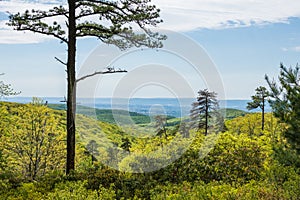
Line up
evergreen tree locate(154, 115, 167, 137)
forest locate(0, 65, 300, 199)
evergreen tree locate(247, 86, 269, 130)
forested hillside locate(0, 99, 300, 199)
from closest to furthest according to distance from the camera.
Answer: forested hillside locate(0, 99, 300, 199) → forest locate(0, 65, 300, 199) → evergreen tree locate(154, 115, 167, 137) → evergreen tree locate(247, 86, 269, 130)

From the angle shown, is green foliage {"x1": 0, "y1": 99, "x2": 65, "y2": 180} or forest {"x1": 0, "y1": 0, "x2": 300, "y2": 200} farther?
green foliage {"x1": 0, "y1": 99, "x2": 65, "y2": 180}

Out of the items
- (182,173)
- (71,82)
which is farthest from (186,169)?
(71,82)

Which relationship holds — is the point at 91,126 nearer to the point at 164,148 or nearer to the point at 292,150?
the point at 164,148

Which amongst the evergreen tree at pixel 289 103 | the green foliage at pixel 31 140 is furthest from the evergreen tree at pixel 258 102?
the evergreen tree at pixel 289 103

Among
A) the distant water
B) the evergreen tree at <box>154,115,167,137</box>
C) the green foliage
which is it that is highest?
the distant water

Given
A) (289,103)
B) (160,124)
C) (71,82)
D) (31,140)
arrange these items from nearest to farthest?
1. (289,103)
2. (71,82)
3. (160,124)
4. (31,140)

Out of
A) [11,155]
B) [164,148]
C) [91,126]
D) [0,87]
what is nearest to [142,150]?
[164,148]

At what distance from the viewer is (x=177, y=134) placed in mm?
10680

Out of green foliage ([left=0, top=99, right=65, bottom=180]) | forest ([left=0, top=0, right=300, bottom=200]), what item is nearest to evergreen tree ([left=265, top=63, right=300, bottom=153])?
forest ([left=0, top=0, right=300, bottom=200])

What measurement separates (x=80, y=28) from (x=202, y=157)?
4776 millimetres

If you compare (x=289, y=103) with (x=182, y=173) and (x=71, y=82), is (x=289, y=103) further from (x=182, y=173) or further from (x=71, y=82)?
(x=71, y=82)

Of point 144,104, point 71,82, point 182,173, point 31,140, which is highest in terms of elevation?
point 71,82

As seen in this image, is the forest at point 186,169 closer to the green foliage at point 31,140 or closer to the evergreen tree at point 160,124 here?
the evergreen tree at point 160,124

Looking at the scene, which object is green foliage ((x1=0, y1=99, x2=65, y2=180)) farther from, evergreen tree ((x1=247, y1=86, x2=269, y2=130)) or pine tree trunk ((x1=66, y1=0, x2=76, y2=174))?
evergreen tree ((x1=247, y1=86, x2=269, y2=130))
